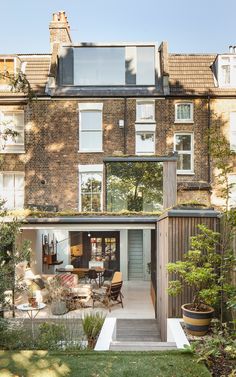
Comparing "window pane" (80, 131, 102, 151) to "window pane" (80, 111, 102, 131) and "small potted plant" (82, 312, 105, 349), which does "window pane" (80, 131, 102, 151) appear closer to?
A: "window pane" (80, 111, 102, 131)

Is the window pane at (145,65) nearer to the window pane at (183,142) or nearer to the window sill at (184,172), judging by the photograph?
the window pane at (183,142)

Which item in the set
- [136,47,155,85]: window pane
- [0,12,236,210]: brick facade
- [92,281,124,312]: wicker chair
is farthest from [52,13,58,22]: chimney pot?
[92,281,124,312]: wicker chair

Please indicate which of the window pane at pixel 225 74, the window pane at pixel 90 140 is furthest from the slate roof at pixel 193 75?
the window pane at pixel 90 140

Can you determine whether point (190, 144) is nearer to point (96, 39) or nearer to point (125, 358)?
point (96, 39)

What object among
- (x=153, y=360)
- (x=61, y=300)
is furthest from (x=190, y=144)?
(x=153, y=360)

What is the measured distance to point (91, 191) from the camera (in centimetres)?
1545

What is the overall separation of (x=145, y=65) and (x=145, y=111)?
7.60 ft

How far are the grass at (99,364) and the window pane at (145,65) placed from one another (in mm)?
12998

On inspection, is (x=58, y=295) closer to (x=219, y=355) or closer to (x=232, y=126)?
(x=219, y=355)

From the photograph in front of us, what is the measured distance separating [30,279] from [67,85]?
8992 millimetres

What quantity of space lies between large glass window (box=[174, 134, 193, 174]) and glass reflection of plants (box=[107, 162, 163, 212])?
405 cm

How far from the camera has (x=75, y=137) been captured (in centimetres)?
1536

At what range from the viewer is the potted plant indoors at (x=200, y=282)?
6.50 meters

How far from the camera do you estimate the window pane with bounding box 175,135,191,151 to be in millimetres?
15477
